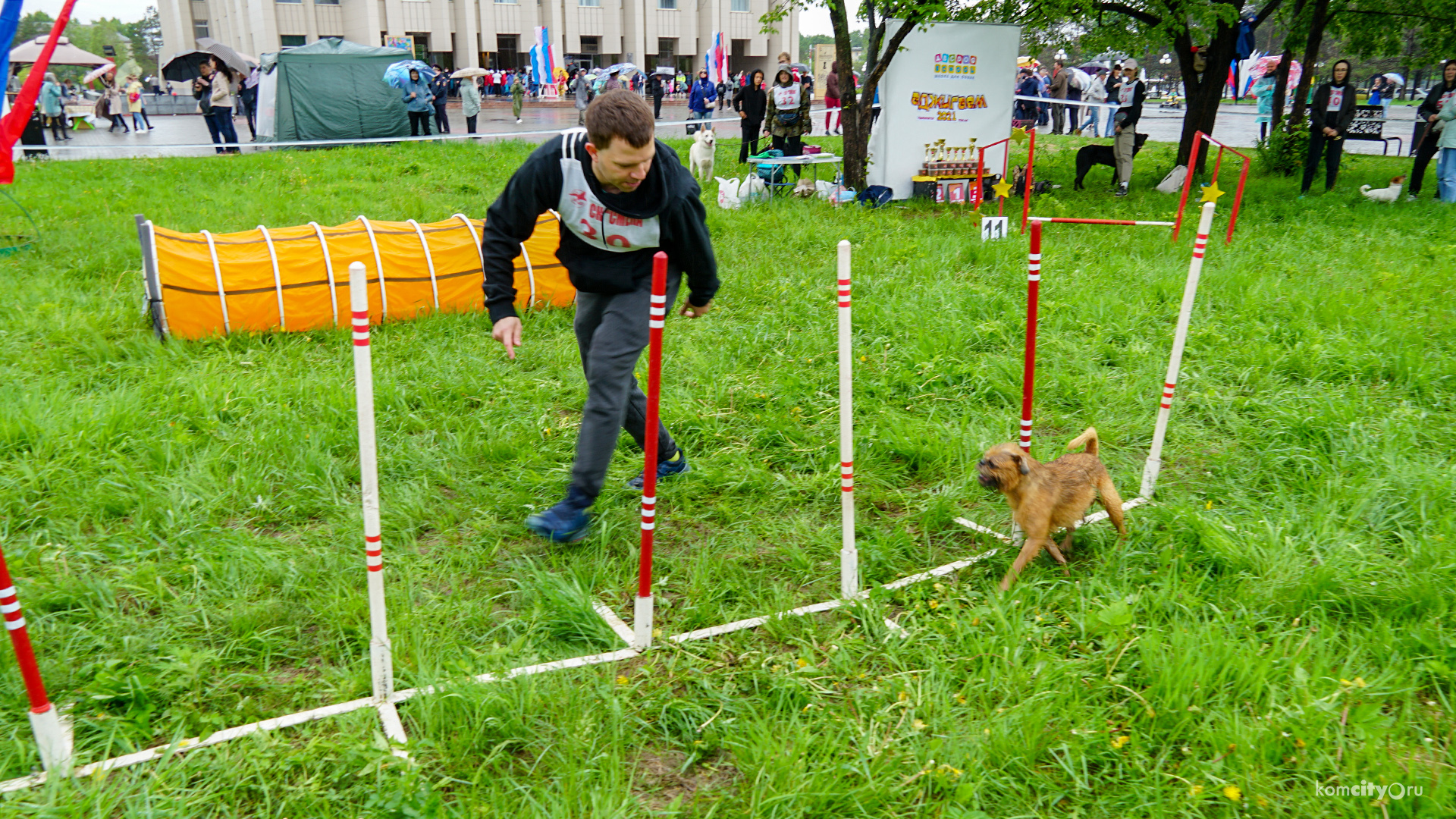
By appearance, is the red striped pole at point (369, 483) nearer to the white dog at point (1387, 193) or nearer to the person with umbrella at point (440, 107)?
the white dog at point (1387, 193)

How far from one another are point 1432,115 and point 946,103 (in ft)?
19.8

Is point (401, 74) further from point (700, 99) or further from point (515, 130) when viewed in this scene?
point (700, 99)

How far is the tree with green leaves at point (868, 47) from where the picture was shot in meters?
11.2

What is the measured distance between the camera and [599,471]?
12.2 feet

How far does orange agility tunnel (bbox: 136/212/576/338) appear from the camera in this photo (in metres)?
6.11

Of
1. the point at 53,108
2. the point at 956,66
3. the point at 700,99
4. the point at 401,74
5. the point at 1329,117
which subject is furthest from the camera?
the point at 700,99

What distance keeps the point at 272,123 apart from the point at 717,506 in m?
19.6

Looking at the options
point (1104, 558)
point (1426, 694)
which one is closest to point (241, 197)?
point (1104, 558)

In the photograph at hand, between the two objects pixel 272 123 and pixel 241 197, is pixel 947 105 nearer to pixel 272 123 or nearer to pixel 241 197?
pixel 241 197

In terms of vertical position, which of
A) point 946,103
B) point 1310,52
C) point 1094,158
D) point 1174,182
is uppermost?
point 1310,52

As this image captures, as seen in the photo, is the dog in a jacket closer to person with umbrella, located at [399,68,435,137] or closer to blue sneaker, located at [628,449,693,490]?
blue sneaker, located at [628,449,693,490]

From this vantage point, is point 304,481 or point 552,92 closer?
point 304,481

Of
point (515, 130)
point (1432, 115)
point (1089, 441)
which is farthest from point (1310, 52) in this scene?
point (515, 130)

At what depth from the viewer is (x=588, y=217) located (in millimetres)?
3553
